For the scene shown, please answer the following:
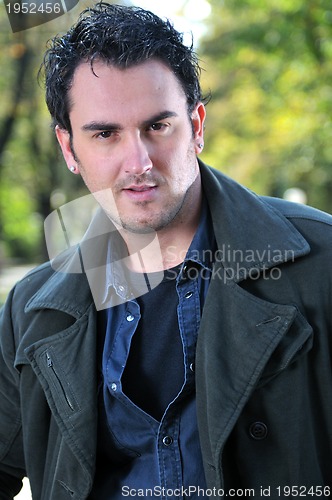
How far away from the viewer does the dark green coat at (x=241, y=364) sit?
2.30 metres

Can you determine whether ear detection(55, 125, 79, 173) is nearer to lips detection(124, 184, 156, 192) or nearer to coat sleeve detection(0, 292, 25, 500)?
lips detection(124, 184, 156, 192)

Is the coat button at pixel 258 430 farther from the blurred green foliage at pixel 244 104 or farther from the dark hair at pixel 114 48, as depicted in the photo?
the blurred green foliage at pixel 244 104

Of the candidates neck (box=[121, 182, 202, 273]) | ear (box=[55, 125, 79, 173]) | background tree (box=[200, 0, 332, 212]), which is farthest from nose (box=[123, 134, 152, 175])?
background tree (box=[200, 0, 332, 212])

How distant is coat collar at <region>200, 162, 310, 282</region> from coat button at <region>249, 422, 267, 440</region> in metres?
0.51

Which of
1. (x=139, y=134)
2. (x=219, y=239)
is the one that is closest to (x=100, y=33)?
(x=139, y=134)

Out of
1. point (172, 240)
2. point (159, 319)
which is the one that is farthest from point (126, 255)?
point (159, 319)

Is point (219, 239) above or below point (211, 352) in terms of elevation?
above

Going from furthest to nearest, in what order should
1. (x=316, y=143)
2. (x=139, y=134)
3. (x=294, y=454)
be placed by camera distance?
(x=316, y=143), (x=139, y=134), (x=294, y=454)

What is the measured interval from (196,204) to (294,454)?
3.39 feet

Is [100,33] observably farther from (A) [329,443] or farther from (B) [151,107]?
(A) [329,443]

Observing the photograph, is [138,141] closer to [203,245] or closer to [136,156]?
[136,156]

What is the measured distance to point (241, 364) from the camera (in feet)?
7.59

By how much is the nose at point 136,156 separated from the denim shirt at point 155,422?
1.23ft

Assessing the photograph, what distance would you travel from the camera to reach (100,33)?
2.64 meters
